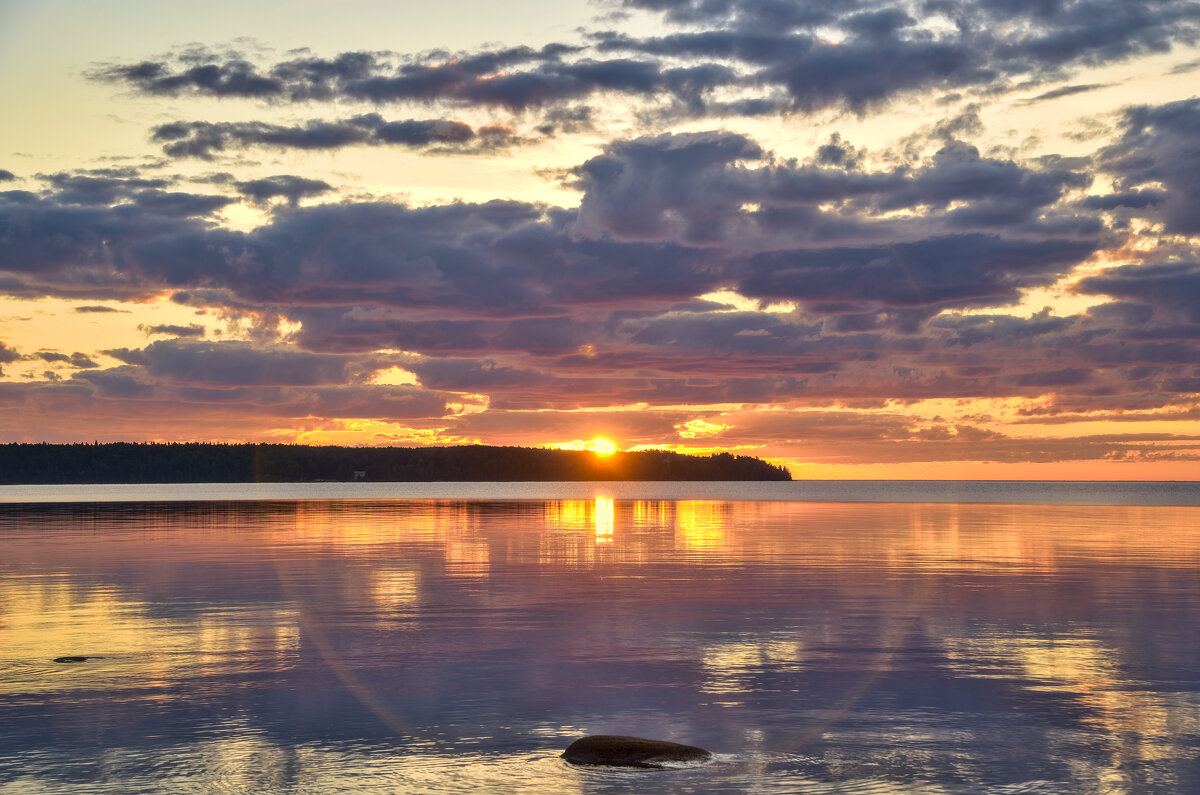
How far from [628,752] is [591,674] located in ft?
22.9

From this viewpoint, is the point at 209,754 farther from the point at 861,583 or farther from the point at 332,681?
the point at 861,583

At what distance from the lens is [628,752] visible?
17.0 meters

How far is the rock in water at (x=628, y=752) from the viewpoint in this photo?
55.3 ft

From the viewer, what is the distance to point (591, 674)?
23969mm

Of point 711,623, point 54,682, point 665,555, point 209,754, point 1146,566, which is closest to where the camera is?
point 209,754

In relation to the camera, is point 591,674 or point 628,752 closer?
point 628,752

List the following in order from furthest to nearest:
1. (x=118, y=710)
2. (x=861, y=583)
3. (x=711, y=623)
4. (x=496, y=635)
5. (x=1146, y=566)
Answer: (x=1146, y=566) < (x=861, y=583) < (x=711, y=623) < (x=496, y=635) < (x=118, y=710)

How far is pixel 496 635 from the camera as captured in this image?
2909 cm

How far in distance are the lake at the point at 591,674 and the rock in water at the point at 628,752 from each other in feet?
1.27

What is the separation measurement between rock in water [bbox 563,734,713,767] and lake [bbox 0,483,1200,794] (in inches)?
15.3

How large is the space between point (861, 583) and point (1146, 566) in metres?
15.9

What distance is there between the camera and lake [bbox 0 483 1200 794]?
54.8 feet

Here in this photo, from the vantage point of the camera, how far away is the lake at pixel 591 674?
16703 millimetres

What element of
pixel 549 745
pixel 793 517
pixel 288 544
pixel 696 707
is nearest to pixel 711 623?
pixel 696 707
